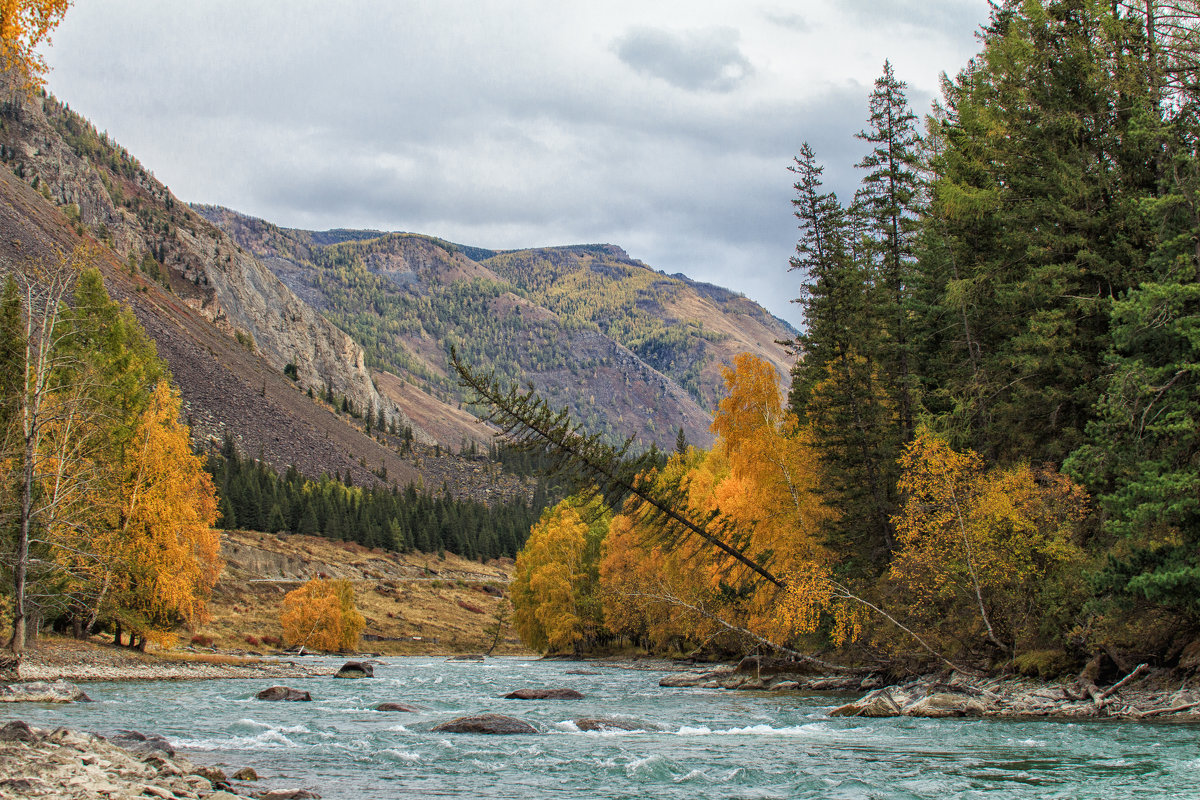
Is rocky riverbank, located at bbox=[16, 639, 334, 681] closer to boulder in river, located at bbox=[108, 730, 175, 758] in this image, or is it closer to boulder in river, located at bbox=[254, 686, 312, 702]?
boulder in river, located at bbox=[254, 686, 312, 702]

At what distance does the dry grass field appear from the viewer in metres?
95.1

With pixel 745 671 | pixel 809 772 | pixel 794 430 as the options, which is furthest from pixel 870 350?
pixel 809 772

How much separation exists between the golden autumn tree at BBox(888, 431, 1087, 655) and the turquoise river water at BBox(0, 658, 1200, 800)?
5.51 meters

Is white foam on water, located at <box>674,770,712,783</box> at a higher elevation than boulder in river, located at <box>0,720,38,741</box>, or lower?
lower

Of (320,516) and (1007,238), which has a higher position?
(1007,238)

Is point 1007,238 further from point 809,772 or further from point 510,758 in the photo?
point 510,758

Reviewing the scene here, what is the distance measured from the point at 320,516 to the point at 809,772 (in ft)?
476

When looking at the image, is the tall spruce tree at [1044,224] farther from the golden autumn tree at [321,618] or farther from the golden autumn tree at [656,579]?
the golden autumn tree at [321,618]

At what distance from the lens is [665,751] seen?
22062 mm

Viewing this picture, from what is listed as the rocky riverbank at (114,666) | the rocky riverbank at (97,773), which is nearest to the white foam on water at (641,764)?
the rocky riverbank at (97,773)

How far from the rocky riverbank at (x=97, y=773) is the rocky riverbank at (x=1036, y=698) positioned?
20.8m

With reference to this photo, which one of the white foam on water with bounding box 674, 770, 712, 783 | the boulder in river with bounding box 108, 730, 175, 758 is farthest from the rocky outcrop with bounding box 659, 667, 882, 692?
the boulder in river with bounding box 108, 730, 175, 758

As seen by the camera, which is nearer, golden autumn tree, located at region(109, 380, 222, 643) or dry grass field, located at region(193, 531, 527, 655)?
golden autumn tree, located at region(109, 380, 222, 643)

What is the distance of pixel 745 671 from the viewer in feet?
146
